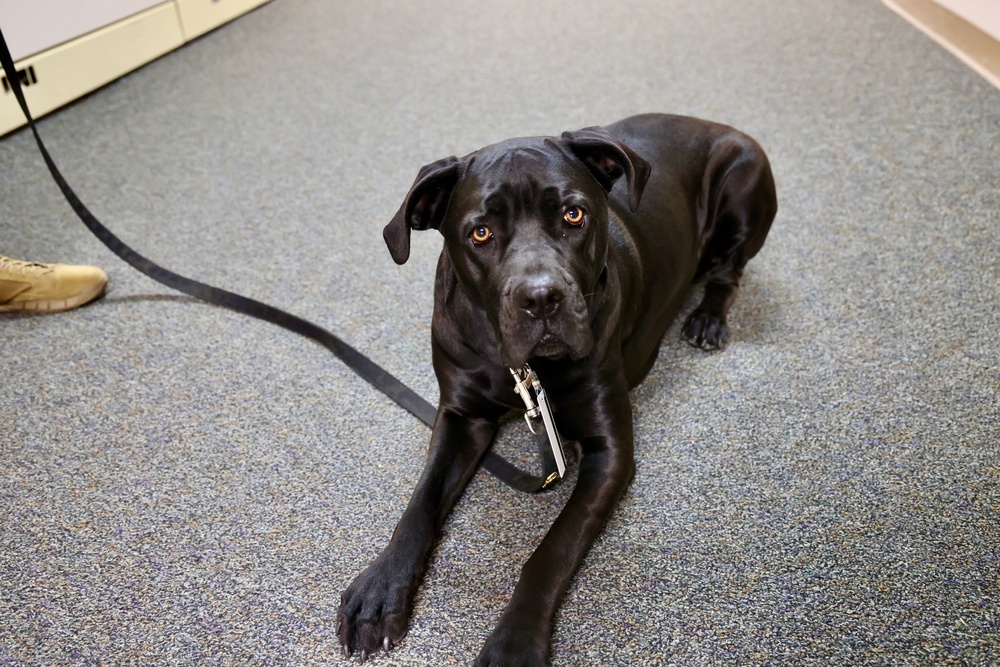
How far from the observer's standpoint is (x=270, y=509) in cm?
187

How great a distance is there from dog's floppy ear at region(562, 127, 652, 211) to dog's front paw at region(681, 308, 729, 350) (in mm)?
666

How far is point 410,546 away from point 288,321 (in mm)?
989

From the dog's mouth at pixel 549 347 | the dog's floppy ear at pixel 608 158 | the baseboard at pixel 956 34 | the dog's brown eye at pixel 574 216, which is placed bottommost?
the baseboard at pixel 956 34

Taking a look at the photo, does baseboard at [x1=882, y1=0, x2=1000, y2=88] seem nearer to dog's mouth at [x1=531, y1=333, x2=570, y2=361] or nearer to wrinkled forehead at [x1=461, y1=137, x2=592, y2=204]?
wrinkled forehead at [x1=461, y1=137, x2=592, y2=204]

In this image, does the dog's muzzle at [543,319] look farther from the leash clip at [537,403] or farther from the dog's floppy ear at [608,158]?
the dog's floppy ear at [608,158]

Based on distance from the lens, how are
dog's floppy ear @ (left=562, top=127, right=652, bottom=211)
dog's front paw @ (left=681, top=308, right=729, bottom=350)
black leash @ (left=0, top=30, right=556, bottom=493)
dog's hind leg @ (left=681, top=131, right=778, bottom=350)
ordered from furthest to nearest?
1. dog's hind leg @ (left=681, top=131, right=778, bottom=350)
2. dog's front paw @ (left=681, top=308, right=729, bottom=350)
3. black leash @ (left=0, top=30, right=556, bottom=493)
4. dog's floppy ear @ (left=562, top=127, right=652, bottom=211)

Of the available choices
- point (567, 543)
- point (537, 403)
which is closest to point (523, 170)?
point (537, 403)

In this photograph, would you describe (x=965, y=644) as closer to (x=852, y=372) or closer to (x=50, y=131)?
(x=852, y=372)

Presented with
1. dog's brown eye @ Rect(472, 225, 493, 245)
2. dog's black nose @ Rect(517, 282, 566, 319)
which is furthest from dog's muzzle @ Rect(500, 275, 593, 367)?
dog's brown eye @ Rect(472, 225, 493, 245)

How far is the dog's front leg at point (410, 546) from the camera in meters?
1.55

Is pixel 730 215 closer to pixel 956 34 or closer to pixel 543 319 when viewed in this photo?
pixel 543 319

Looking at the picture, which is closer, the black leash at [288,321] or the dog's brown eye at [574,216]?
the dog's brown eye at [574,216]

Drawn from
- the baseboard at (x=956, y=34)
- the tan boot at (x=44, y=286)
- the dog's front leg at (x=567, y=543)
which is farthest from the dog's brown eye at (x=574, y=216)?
the baseboard at (x=956, y=34)

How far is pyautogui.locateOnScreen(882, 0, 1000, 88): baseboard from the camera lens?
12.9 ft
